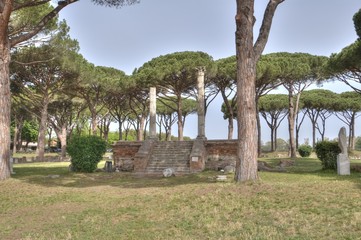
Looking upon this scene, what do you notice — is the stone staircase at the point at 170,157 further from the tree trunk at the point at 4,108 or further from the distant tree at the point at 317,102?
the distant tree at the point at 317,102

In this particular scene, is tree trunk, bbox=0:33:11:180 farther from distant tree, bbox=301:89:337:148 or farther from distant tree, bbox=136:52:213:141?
distant tree, bbox=301:89:337:148

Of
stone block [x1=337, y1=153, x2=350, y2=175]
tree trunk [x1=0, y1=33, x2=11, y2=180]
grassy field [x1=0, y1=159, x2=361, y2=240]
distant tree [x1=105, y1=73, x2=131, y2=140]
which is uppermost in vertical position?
distant tree [x1=105, y1=73, x2=131, y2=140]

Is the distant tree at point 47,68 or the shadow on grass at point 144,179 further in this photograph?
the distant tree at point 47,68

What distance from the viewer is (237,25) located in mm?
8852

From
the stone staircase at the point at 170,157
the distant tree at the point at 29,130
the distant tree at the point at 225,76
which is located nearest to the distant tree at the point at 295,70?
the distant tree at the point at 225,76

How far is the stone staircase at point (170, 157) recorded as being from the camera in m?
15.2

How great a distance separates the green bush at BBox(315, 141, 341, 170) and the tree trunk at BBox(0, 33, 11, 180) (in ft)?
37.1

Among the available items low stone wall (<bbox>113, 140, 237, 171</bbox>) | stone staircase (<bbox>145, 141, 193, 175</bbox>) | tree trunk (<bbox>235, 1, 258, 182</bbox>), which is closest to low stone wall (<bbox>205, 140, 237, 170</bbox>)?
low stone wall (<bbox>113, 140, 237, 171</bbox>)

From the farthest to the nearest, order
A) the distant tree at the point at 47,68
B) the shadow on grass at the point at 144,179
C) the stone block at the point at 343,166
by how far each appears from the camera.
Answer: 1. the distant tree at the point at 47,68
2. the stone block at the point at 343,166
3. the shadow on grass at the point at 144,179

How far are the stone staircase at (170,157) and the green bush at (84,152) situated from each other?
7.85ft

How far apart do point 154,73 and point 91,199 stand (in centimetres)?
1728

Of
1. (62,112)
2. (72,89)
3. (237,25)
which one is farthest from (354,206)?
(62,112)

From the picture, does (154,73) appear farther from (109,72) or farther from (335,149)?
(335,149)

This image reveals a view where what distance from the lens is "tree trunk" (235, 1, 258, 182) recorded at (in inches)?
329
